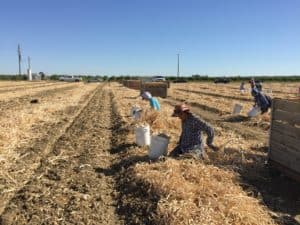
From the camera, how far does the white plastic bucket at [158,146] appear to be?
25.0ft

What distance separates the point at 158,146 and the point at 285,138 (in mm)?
2288

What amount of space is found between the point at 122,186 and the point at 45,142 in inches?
177

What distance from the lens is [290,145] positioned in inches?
269

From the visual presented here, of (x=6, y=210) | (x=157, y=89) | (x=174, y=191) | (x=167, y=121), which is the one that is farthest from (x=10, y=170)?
(x=157, y=89)

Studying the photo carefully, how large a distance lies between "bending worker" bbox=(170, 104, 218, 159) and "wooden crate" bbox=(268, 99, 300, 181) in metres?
1.14

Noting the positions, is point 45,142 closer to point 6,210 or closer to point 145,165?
point 145,165

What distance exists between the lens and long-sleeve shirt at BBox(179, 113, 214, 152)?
24.4 feet

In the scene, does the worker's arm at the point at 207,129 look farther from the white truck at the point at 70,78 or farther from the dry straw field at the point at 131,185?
the white truck at the point at 70,78

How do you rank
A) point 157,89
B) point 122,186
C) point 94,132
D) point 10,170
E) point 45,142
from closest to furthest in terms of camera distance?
point 122,186 < point 10,170 < point 45,142 < point 94,132 < point 157,89

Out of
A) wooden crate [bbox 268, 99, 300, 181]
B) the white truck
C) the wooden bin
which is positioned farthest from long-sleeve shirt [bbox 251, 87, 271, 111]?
the white truck

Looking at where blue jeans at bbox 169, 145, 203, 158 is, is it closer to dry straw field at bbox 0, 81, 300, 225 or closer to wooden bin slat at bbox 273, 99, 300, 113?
dry straw field at bbox 0, 81, 300, 225

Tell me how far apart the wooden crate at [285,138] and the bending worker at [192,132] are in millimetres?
1143

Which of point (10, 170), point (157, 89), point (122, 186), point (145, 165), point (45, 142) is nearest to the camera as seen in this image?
point (122, 186)

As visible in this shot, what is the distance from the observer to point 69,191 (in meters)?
6.43
